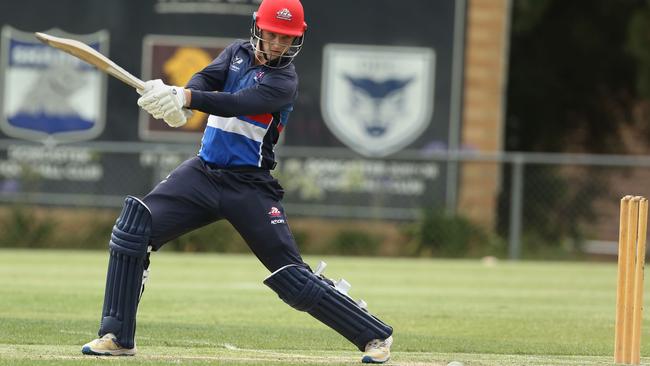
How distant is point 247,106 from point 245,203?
59 cm

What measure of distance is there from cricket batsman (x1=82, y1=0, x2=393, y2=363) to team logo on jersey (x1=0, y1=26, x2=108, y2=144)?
1250cm

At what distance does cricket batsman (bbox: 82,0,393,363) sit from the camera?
24.4 ft

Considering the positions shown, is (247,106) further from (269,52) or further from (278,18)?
(278,18)

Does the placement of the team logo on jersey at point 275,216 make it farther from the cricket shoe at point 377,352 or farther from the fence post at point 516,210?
the fence post at point 516,210

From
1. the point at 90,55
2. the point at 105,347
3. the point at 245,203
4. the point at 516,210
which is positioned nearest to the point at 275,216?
the point at 245,203

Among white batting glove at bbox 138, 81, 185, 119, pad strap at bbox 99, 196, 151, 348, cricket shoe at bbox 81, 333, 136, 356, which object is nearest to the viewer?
white batting glove at bbox 138, 81, 185, 119

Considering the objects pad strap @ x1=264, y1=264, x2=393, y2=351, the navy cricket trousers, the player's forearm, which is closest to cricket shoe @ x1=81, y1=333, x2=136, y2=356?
the navy cricket trousers

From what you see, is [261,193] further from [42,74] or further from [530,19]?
[530,19]

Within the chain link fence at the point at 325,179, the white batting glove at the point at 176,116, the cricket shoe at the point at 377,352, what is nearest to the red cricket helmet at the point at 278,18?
the white batting glove at the point at 176,116

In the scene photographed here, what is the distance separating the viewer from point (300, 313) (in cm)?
1161

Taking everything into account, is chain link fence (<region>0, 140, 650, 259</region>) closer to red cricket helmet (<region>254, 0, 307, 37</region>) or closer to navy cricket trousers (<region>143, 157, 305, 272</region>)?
navy cricket trousers (<region>143, 157, 305, 272</region>)

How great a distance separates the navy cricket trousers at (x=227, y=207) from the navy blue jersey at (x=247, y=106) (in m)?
0.10

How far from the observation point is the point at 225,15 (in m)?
20.3

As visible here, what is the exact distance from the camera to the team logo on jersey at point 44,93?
65.1 ft
